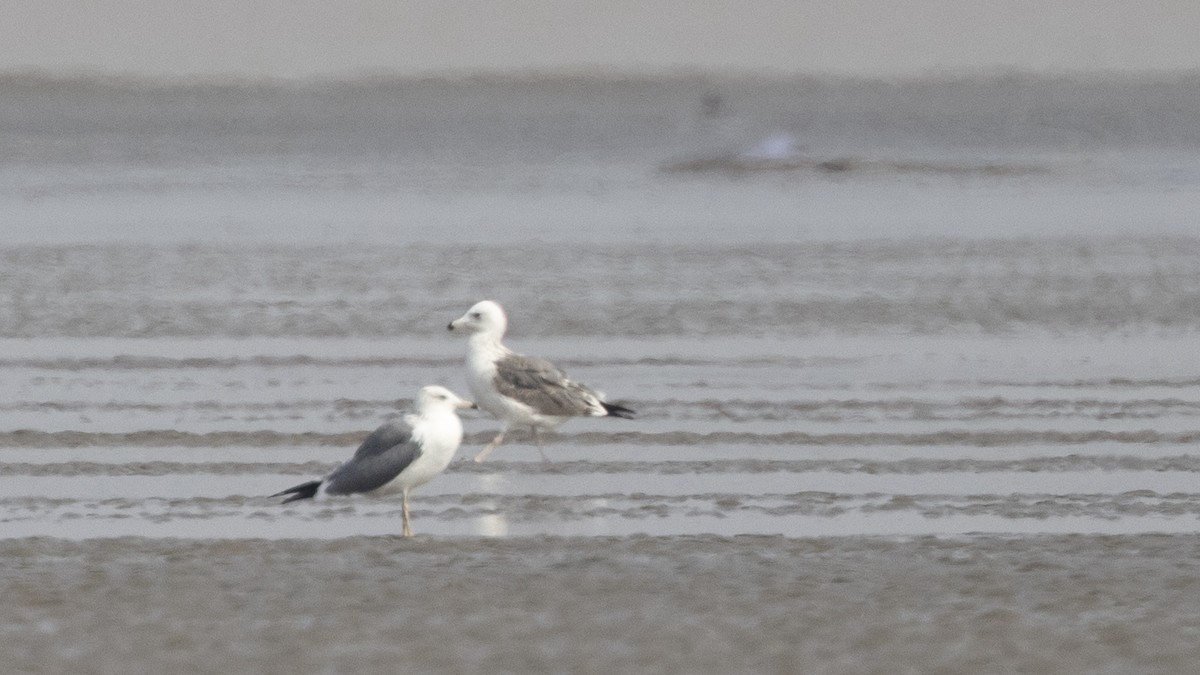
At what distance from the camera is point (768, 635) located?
823 cm

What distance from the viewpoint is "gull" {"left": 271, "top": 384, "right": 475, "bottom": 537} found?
1091 cm

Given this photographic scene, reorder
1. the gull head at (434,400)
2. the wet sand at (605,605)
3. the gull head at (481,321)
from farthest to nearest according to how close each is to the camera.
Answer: the gull head at (481,321) → the gull head at (434,400) → the wet sand at (605,605)

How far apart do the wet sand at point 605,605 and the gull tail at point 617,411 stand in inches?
116

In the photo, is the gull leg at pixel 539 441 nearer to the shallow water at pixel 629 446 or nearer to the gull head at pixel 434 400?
the shallow water at pixel 629 446

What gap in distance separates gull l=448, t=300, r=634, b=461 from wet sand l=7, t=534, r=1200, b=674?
114 inches

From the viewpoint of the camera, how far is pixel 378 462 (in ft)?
35.8

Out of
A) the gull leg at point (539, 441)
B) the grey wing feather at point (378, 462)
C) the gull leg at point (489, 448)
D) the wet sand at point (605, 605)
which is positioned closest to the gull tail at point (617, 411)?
the gull leg at point (539, 441)

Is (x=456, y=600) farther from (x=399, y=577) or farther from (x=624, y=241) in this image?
(x=624, y=241)

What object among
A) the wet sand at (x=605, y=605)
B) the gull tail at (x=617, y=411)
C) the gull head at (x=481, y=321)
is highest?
the gull head at (x=481, y=321)

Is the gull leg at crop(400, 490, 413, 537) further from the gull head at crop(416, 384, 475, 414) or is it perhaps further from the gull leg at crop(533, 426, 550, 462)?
the gull leg at crop(533, 426, 550, 462)

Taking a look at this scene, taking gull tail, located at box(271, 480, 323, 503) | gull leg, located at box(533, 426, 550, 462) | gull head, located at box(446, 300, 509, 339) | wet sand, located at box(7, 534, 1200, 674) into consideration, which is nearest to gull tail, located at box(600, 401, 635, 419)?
gull leg, located at box(533, 426, 550, 462)

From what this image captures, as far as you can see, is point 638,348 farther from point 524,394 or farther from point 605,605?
point 605,605

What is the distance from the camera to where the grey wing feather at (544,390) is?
1325 centimetres

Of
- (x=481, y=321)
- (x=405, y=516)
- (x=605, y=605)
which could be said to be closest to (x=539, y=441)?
(x=481, y=321)
